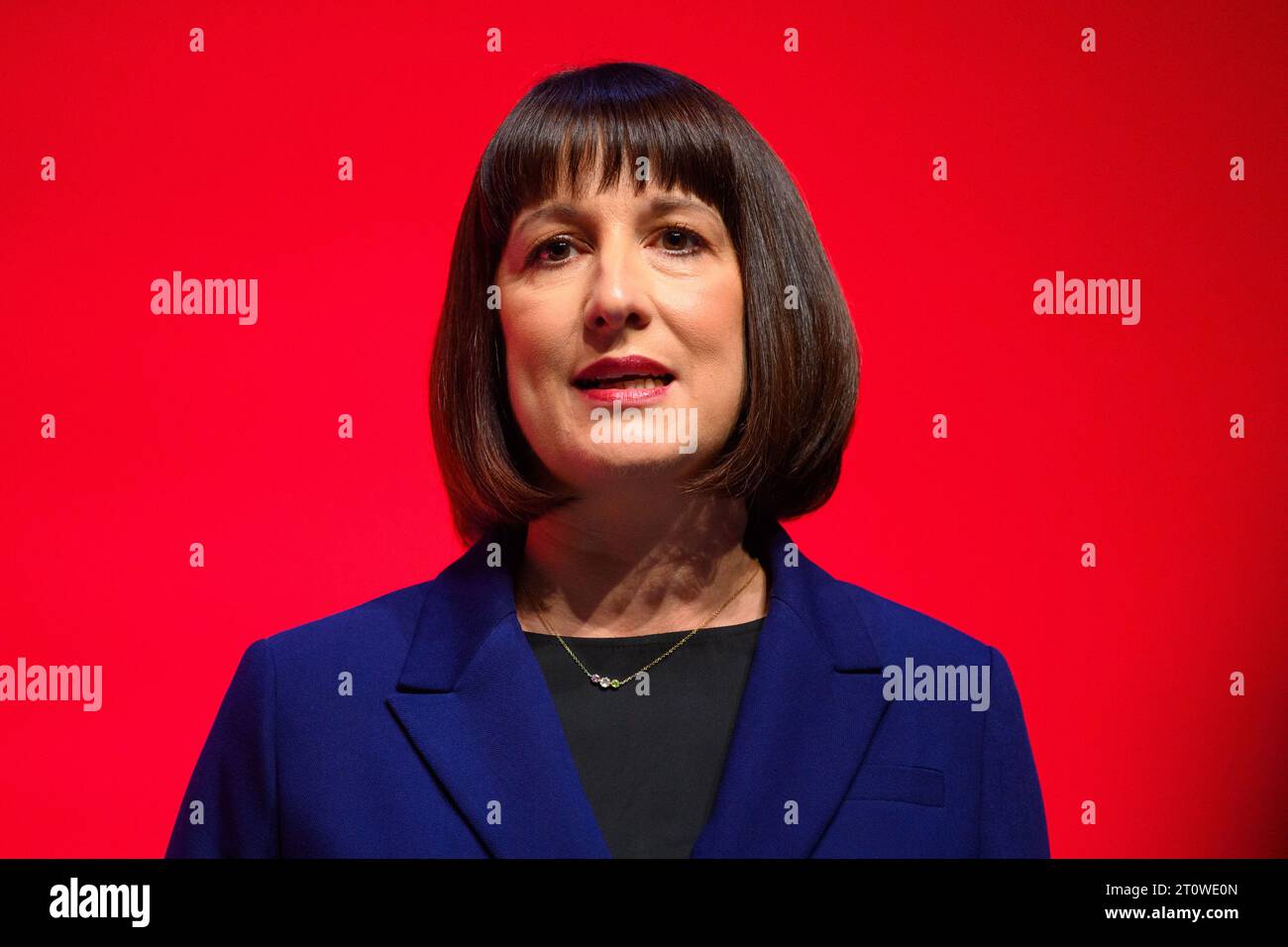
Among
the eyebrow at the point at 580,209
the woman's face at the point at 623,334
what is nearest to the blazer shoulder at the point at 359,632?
the woman's face at the point at 623,334

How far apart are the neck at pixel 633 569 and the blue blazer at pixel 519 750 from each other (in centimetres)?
6

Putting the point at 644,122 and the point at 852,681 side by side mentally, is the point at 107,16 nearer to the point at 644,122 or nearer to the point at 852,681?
the point at 644,122

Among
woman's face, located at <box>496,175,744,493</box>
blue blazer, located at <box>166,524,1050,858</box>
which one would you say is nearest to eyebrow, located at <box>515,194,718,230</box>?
woman's face, located at <box>496,175,744,493</box>

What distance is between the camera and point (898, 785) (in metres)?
1.46

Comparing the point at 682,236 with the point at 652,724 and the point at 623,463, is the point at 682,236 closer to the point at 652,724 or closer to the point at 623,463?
the point at 623,463

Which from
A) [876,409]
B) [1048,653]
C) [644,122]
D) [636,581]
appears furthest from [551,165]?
[1048,653]

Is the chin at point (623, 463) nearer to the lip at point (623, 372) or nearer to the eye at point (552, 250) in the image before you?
the lip at point (623, 372)

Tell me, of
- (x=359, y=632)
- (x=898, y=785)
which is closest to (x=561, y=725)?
(x=359, y=632)

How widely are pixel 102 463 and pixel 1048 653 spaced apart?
4.98ft

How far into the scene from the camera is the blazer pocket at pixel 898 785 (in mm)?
1452

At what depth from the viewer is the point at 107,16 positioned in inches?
82.2

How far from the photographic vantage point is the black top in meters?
1.42

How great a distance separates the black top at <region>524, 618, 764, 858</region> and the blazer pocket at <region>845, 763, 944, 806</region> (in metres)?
0.16

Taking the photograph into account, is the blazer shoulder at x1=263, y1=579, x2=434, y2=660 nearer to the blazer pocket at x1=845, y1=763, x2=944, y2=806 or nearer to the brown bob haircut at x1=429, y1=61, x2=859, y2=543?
the brown bob haircut at x1=429, y1=61, x2=859, y2=543
